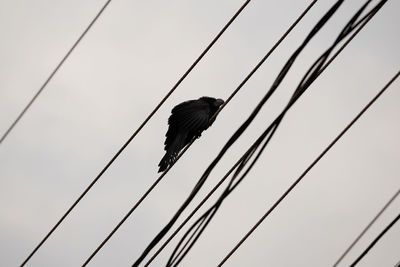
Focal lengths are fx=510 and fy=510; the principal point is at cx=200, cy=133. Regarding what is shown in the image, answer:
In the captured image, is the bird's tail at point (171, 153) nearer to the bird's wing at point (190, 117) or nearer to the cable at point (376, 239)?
the bird's wing at point (190, 117)

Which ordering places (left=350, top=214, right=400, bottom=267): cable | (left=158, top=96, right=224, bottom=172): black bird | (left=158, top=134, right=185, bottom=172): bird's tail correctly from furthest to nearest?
(left=158, top=96, right=224, bottom=172): black bird, (left=158, top=134, right=185, bottom=172): bird's tail, (left=350, top=214, right=400, bottom=267): cable

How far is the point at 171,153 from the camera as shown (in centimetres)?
620

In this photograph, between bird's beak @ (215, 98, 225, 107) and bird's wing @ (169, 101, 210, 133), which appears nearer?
bird's wing @ (169, 101, 210, 133)

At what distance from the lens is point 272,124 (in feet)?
9.84

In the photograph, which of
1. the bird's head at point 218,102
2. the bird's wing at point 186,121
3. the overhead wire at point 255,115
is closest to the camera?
the overhead wire at point 255,115

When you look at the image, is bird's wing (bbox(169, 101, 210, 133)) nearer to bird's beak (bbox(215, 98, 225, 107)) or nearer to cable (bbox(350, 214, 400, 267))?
bird's beak (bbox(215, 98, 225, 107))

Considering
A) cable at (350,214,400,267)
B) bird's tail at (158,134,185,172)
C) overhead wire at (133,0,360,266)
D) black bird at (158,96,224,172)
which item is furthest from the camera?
black bird at (158,96,224,172)

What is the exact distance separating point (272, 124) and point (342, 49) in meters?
0.70

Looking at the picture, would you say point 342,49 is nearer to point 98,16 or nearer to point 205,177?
point 205,177

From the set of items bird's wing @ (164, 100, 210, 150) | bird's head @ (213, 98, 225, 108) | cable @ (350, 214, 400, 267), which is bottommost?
bird's wing @ (164, 100, 210, 150)

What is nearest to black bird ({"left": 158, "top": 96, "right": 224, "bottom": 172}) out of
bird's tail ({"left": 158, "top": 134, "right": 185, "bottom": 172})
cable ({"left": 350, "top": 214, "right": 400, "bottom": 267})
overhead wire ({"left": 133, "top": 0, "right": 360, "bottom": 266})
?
bird's tail ({"left": 158, "top": 134, "right": 185, "bottom": 172})

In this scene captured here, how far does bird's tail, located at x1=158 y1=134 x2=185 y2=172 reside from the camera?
6.10 meters

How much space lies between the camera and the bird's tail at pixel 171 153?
240 inches

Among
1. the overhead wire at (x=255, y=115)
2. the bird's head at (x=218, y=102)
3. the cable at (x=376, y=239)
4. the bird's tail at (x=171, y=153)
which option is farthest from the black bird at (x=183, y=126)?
the cable at (x=376, y=239)
